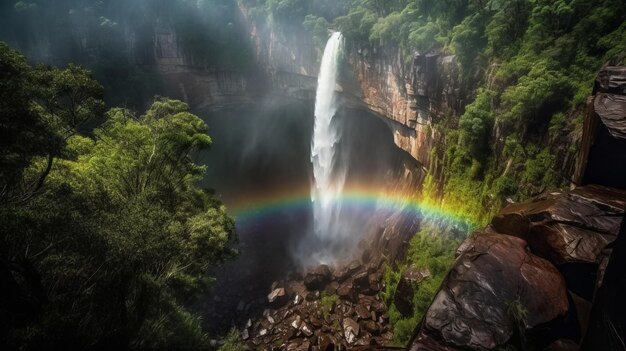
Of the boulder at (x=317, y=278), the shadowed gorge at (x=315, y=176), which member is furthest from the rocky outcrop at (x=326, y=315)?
the shadowed gorge at (x=315, y=176)

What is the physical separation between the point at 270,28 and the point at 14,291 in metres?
33.5

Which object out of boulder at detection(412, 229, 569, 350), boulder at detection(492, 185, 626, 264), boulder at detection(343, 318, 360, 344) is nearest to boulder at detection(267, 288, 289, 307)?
boulder at detection(343, 318, 360, 344)

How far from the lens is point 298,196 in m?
35.3

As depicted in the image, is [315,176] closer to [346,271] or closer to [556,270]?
[346,271]

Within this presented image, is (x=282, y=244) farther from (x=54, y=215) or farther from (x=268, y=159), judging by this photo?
(x=54, y=215)

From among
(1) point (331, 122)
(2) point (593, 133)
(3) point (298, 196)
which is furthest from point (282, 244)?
(2) point (593, 133)

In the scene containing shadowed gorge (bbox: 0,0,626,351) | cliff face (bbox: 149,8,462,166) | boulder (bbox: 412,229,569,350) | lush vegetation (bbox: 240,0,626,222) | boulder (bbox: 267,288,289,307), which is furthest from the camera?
boulder (bbox: 267,288,289,307)

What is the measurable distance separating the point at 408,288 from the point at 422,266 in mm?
1460

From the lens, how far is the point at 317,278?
2145cm

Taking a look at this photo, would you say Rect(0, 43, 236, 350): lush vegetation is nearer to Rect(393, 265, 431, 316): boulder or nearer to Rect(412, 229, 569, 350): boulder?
Rect(412, 229, 569, 350): boulder

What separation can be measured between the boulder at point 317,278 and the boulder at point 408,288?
18.4ft

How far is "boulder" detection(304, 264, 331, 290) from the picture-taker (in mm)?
21281

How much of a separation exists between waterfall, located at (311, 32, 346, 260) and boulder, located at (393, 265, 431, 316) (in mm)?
12665

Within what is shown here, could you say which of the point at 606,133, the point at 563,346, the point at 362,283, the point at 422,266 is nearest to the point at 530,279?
the point at 563,346
